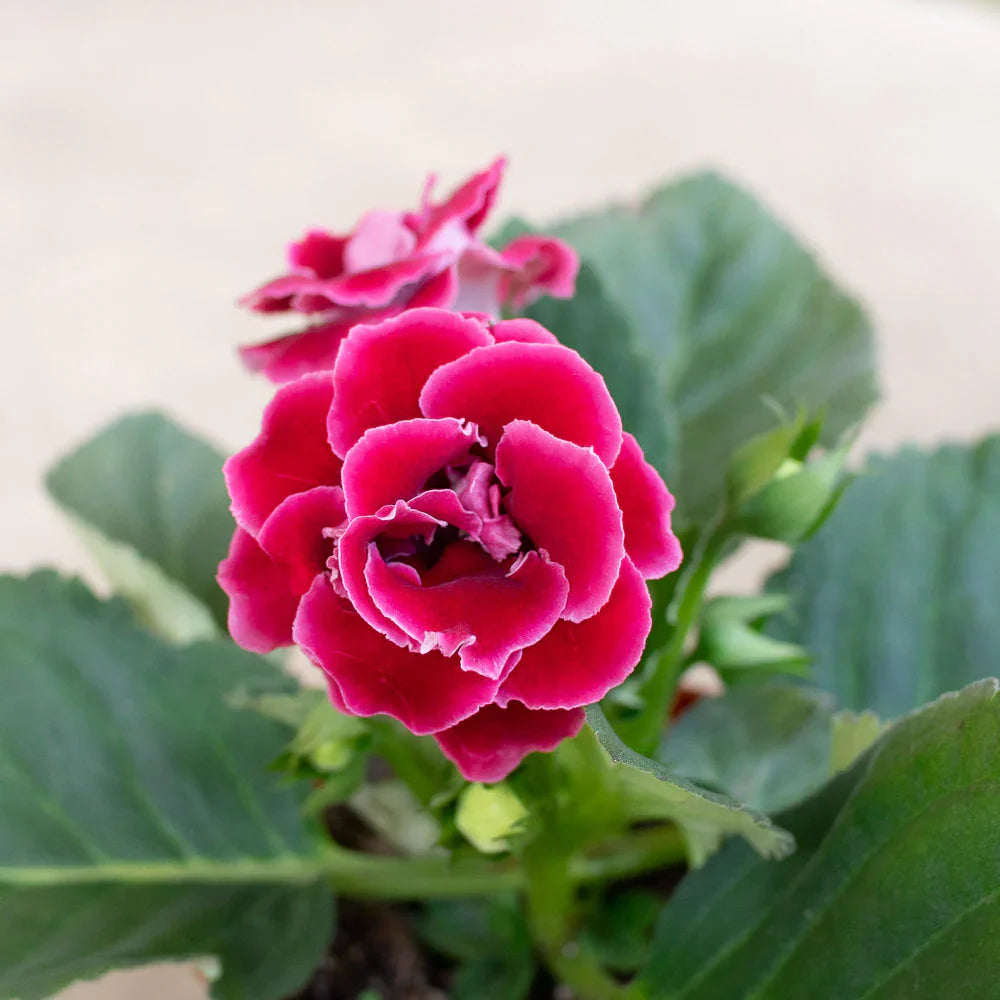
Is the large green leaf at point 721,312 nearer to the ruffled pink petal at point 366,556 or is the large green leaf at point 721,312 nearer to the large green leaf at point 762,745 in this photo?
the large green leaf at point 762,745

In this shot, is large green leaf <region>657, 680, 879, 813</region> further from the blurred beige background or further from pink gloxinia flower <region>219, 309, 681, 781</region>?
the blurred beige background

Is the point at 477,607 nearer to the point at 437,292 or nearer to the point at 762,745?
the point at 437,292

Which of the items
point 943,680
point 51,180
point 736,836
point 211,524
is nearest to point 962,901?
→ point 736,836

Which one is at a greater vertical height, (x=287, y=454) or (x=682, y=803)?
(x=287, y=454)

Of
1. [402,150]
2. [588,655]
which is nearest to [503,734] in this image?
[588,655]


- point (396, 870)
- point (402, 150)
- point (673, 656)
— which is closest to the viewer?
point (673, 656)

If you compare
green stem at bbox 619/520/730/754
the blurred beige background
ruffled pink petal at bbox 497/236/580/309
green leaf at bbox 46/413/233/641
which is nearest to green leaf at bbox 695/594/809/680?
green stem at bbox 619/520/730/754
